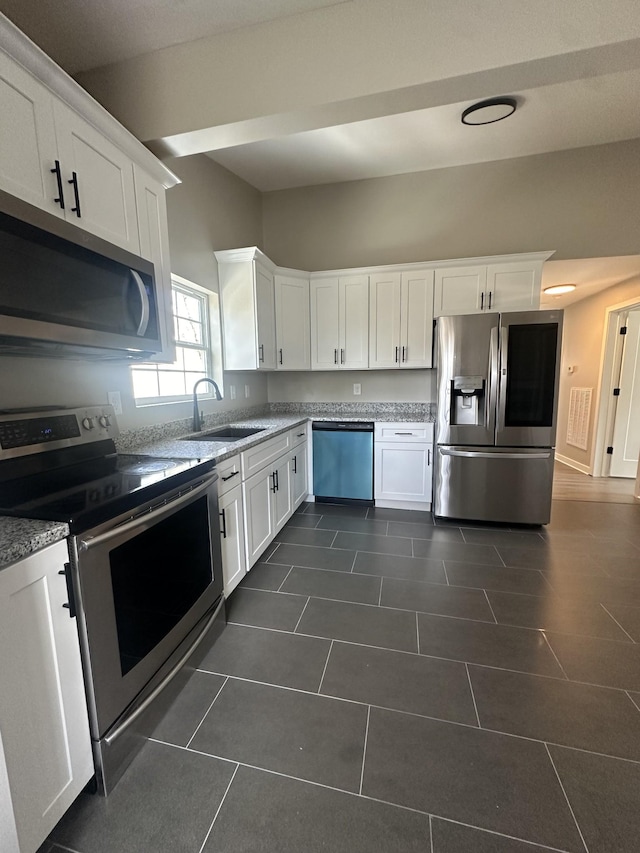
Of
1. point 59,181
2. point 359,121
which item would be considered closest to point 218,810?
point 59,181

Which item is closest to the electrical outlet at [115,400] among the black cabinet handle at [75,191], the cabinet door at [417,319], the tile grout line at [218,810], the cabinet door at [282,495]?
the black cabinet handle at [75,191]

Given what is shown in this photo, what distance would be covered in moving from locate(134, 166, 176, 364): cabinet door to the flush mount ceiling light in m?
2.38

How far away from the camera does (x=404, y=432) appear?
139 inches

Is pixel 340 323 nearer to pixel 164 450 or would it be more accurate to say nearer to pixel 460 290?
pixel 460 290

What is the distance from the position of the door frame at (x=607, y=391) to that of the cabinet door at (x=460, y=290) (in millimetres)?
2397

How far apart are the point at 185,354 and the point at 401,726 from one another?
265 centimetres

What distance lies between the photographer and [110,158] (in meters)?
1.58

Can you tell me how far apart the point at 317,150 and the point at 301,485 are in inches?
121

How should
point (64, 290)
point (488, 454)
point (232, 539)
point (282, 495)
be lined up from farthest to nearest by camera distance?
1. point (488, 454)
2. point (282, 495)
3. point (232, 539)
4. point (64, 290)

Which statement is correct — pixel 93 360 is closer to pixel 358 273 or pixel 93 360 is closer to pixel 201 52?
pixel 201 52

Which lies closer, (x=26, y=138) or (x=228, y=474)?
(x=26, y=138)

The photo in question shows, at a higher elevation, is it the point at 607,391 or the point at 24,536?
the point at 607,391

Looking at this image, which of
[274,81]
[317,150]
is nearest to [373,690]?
[274,81]

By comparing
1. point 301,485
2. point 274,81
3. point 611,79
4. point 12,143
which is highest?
point 611,79
